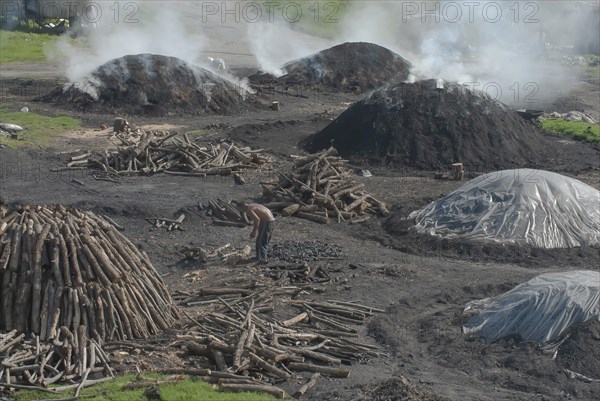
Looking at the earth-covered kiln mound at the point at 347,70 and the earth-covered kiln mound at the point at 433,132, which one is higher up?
the earth-covered kiln mound at the point at 347,70

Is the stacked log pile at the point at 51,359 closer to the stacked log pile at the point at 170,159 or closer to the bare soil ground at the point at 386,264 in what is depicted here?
the bare soil ground at the point at 386,264

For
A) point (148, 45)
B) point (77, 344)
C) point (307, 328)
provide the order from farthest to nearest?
point (148, 45) < point (307, 328) < point (77, 344)

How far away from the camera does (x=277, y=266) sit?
20.8 meters

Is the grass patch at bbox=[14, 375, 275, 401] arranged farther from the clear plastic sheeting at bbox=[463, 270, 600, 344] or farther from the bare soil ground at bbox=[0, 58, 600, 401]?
the clear plastic sheeting at bbox=[463, 270, 600, 344]

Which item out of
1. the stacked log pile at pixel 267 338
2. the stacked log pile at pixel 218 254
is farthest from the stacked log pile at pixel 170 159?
the stacked log pile at pixel 267 338

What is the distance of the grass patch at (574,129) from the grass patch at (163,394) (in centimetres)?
2734

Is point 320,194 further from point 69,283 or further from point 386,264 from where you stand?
point 69,283

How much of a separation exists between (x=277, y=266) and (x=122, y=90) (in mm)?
21774

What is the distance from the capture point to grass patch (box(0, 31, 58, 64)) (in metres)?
56.0

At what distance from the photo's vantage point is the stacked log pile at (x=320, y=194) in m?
25.6

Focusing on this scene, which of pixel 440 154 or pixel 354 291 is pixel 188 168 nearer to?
pixel 440 154

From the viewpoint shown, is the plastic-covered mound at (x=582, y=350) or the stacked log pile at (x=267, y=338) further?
the plastic-covered mound at (x=582, y=350)

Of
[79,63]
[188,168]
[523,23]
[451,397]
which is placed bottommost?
[451,397]

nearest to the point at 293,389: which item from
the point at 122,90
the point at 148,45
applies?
the point at 122,90
